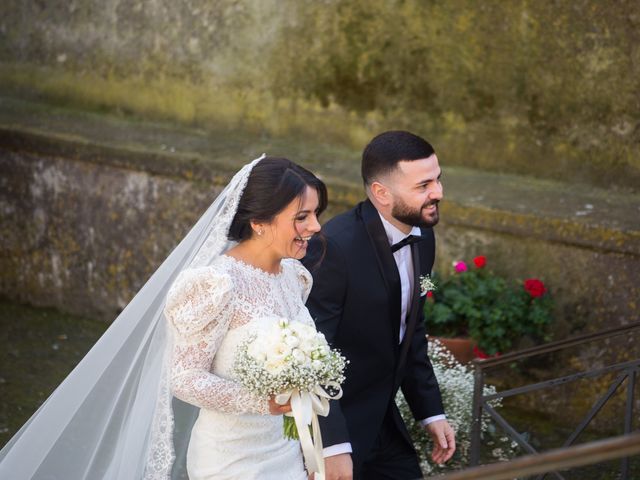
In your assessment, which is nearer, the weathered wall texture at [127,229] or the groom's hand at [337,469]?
the groom's hand at [337,469]

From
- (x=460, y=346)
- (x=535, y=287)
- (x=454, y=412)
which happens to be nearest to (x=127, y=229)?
(x=460, y=346)

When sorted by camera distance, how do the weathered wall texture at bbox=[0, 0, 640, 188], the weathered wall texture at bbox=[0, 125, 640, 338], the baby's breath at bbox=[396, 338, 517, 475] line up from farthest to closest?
1. the weathered wall texture at bbox=[0, 0, 640, 188]
2. the weathered wall texture at bbox=[0, 125, 640, 338]
3. the baby's breath at bbox=[396, 338, 517, 475]

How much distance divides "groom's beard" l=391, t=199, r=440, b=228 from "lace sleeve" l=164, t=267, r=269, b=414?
39.1 inches

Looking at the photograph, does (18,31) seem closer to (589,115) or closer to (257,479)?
(589,115)

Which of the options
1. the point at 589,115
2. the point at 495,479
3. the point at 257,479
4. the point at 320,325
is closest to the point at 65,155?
the point at 589,115

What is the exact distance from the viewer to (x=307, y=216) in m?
3.82

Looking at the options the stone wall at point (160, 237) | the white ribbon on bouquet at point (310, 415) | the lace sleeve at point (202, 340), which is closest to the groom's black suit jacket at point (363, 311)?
the white ribbon on bouquet at point (310, 415)

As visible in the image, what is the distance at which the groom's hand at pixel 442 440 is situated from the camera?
14.9 ft

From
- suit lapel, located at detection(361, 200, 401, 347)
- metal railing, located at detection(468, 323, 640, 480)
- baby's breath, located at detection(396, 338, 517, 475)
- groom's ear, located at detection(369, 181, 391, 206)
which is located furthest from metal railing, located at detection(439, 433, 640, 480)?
baby's breath, located at detection(396, 338, 517, 475)

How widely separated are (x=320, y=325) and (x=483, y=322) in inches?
94.4

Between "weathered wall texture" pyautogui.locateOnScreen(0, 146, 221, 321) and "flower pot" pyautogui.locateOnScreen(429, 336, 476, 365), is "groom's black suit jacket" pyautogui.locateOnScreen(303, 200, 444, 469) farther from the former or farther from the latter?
"weathered wall texture" pyautogui.locateOnScreen(0, 146, 221, 321)

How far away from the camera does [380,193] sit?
4.47 m

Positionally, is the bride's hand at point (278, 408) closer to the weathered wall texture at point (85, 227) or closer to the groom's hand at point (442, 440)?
the groom's hand at point (442, 440)

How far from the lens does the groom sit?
436 cm
